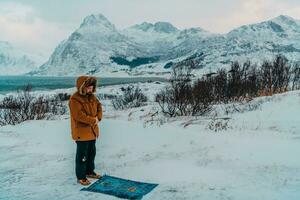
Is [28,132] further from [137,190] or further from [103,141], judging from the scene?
[137,190]

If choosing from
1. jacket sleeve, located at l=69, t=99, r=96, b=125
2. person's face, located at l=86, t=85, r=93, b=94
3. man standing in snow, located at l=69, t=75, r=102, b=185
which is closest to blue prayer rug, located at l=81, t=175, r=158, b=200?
man standing in snow, located at l=69, t=75, r=102, b=185

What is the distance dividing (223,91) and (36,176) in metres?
17.1

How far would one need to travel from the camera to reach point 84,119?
661 centimetres

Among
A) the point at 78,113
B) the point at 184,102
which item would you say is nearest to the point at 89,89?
the point at 78,113

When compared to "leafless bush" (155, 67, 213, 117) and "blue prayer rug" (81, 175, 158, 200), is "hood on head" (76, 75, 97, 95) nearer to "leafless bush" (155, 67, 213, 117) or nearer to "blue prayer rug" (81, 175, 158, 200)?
"blue prayer rug" (81, 175, 158, 200)

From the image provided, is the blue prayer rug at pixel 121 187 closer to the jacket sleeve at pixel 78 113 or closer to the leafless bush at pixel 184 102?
the jacket sleeve at pixel 78 113

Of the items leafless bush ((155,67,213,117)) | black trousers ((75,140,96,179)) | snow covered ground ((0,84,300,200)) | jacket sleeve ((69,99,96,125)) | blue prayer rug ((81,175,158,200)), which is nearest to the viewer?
blue prayer rug ((81,175,158,200))

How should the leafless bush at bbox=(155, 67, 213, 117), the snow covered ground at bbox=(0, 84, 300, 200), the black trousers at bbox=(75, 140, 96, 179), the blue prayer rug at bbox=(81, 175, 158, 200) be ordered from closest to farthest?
the blue prayer rug at bbox=(81, 175, 158, 200) < the snow covered ground at bbox=(0, 84, 300, 200) < the black trousers at bbox=(75, 140, 96, 179) < the leafless bush at bbox=(155, 67, 213, 117)

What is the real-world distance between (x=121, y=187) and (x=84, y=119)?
1168 millimetres

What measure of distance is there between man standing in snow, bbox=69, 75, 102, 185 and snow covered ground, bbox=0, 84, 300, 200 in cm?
38

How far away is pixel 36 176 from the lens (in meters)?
7.37

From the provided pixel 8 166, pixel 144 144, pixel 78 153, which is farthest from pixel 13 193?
pixel 144 144

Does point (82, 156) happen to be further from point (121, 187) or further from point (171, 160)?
point (171, 160)

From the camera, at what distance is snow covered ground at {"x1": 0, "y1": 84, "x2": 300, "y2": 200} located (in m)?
6.37
